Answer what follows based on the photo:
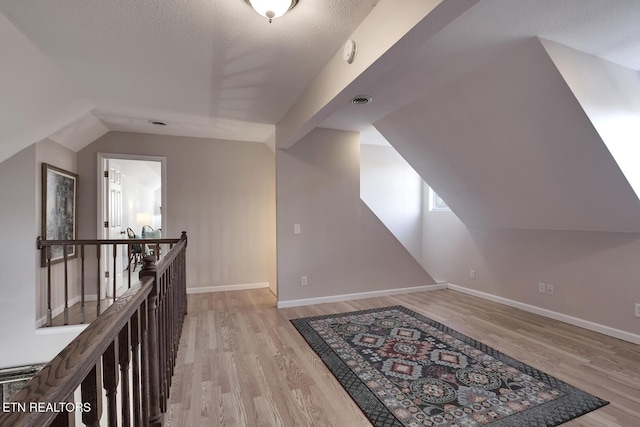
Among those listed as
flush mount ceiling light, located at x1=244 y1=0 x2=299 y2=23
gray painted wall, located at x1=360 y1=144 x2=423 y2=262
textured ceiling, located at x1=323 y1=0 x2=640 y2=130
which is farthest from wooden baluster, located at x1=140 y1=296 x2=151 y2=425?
gray painted wall, located at x1=360 y1=144 x2=423 y2=262

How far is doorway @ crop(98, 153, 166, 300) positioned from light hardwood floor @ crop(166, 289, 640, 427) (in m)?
1.24

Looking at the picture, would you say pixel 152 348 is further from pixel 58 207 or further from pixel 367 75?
pixel 58 207

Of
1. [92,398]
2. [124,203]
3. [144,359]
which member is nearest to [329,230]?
[144,359]

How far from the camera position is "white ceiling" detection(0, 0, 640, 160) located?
1.87 metres

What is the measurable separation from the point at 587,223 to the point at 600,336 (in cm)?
112

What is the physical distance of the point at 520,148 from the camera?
2.95 m

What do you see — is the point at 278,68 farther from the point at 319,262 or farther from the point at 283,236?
the point at 319,262

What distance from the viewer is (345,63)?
7.23 ft

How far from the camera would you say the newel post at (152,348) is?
5.08 feet

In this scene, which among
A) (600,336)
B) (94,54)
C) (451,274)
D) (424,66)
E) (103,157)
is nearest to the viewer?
(94,54)

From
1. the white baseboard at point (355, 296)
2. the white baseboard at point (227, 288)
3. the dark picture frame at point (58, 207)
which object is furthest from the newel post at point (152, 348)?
the white baseboard at point (227, 288)

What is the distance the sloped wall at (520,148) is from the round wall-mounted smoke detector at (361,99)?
1.61ft

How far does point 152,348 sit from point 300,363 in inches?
52.8

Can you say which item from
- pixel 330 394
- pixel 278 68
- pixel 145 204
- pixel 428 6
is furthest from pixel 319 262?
pixel 145 204
